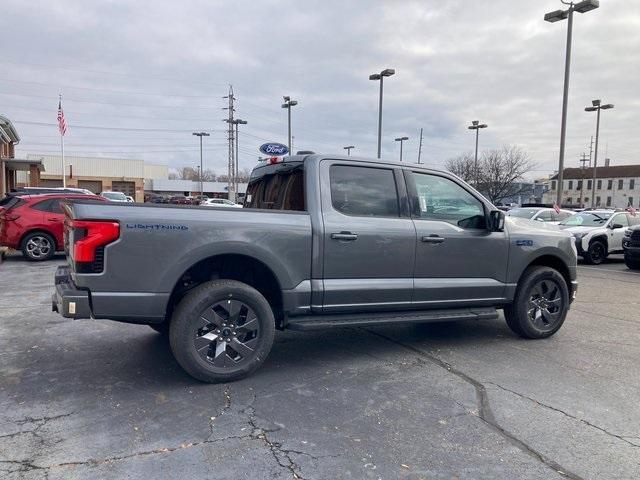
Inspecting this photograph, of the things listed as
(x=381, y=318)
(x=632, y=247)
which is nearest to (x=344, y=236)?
(x=381, y=318)

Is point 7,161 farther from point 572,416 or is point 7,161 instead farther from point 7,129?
point 572,416

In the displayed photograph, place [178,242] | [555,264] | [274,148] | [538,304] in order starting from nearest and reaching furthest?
[178,242] → [538,304] → [555,264] → [274,148]

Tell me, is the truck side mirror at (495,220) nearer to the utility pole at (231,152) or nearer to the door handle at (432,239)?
the door handle at (432,239)

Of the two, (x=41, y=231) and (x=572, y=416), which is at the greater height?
(x=41, y=231)

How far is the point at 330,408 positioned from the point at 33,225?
412 inches

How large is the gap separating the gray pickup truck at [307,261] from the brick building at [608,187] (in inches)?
3534

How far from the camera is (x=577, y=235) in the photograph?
1441 centimetres

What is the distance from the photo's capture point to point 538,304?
19.3 feet

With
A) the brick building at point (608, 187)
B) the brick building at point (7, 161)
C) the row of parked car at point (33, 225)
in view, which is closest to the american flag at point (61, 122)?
the brick building at point (7, 161)

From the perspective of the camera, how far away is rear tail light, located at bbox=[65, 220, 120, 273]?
3820 mm

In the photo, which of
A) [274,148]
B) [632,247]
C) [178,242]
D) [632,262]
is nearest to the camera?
[178,242]

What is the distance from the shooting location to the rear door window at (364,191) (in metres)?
4.78

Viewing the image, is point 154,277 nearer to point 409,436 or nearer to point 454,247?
point 409,436

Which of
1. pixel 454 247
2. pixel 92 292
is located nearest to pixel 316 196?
pixel 454 247
